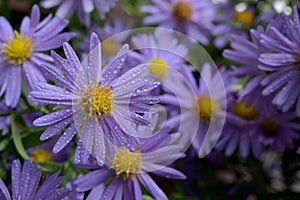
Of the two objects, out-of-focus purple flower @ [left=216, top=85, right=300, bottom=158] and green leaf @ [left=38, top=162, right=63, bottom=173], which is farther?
out-of-focus purple flower @ [left=216, top=85, right=300, bottom=158]

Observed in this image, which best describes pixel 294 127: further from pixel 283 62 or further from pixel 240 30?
pixel 240 30

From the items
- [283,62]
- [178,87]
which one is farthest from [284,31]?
[178,87]

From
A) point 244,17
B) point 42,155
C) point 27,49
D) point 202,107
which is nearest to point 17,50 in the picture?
point 27,49

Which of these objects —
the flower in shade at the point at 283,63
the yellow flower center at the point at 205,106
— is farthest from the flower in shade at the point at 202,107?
the flower in shade at the point at 283,63

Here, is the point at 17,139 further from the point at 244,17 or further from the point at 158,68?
the point at 244,17

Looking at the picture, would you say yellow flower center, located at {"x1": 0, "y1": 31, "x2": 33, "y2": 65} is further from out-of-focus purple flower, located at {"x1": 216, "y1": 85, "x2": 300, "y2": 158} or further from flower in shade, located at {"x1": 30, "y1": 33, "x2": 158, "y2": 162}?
out-of-focus purple flower, located at {"x1": 216, "y1": 85, "x2": 300, "y2": 158}

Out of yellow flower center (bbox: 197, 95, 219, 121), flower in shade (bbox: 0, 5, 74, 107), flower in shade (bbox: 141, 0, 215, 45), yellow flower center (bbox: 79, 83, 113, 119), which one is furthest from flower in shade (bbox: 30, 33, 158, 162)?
flower in shade (bbox: 141, 0, 215, 45)
